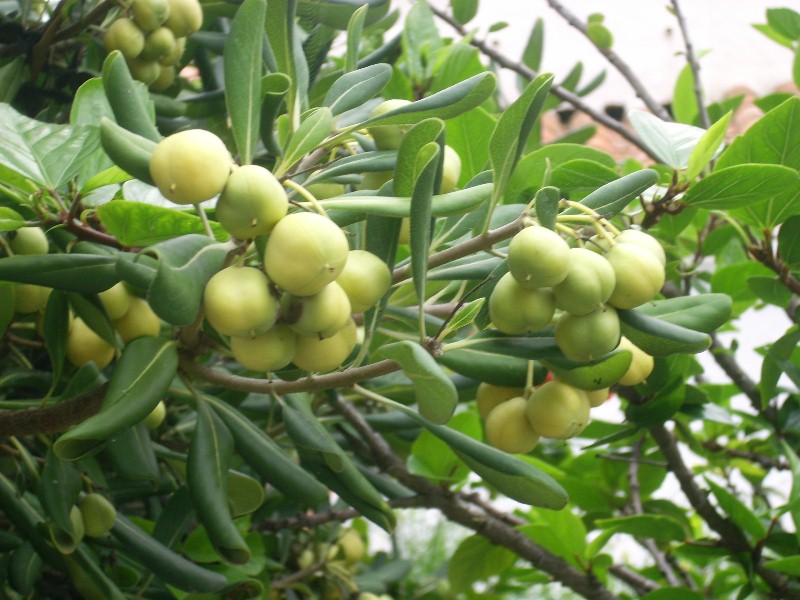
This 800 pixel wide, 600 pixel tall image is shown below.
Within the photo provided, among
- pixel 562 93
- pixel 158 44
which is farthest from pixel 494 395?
pixel 562 93

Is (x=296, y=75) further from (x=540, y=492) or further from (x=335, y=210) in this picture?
(x=540, y=492)

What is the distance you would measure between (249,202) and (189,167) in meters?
0.04

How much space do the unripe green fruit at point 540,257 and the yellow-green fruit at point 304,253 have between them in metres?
0.11

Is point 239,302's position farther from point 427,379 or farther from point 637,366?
point 637,366

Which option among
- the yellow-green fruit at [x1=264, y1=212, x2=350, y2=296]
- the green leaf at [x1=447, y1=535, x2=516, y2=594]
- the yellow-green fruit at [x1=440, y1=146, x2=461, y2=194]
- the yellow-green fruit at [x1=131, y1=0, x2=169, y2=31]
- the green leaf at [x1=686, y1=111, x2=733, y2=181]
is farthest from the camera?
the green leaf at [x1=447, y1=535, x2=516, y2=594]

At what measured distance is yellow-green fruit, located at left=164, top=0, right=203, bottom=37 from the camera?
101 cm

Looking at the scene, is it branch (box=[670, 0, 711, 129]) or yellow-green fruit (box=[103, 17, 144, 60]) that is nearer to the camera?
yellow-green fruit (box=[103, 17, 144, 60])

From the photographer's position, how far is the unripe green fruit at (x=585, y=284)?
57cm

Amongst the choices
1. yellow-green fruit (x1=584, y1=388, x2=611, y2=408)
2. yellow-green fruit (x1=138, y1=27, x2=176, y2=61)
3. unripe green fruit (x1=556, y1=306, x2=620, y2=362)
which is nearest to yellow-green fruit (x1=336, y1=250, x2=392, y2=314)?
unripe green fruit (x1=556, y1=306, x2=620, y2=362)

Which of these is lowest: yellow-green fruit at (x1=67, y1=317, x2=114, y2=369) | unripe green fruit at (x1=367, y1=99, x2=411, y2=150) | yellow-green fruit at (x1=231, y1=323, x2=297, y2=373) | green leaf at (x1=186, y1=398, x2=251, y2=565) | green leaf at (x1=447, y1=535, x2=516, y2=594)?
green leaf at (x1=447, y1=535, x2=516, y2=594)

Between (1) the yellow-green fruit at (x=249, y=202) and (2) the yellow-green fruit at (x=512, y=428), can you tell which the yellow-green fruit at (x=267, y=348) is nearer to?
(1) the yellow-green fruit at (x=249, y=202)

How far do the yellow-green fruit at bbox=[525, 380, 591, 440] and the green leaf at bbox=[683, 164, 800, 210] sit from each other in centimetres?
23

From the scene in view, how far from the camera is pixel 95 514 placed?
88cm

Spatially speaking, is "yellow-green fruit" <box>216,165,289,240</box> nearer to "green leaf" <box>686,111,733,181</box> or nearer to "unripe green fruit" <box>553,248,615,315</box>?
"unripe green fruit" <box>553,248,615,315</box>
